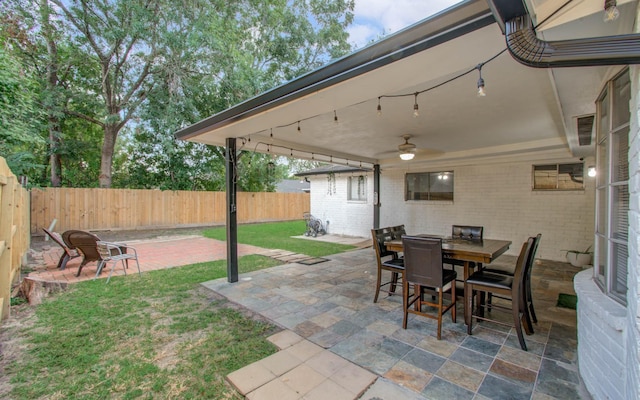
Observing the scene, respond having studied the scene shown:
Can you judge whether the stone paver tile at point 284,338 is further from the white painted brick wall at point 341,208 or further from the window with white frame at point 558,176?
the white painted brick wall at point 341,208

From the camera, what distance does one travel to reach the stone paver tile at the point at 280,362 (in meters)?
2.30

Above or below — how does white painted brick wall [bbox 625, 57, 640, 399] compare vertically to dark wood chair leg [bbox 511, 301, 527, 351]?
above

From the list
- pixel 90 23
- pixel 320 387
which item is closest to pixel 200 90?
pixel 90 23

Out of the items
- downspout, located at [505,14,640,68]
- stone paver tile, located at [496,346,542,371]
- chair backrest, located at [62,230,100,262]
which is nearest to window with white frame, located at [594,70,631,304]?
downspout, located at [505,14,640,68]

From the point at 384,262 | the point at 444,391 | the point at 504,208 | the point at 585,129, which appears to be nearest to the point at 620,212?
the point at 444,391

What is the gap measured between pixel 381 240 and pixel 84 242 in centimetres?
500

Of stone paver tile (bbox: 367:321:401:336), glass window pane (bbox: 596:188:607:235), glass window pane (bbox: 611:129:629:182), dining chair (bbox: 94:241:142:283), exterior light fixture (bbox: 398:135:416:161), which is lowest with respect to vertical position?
stone paver tile (bbox: 367:321:401:336)

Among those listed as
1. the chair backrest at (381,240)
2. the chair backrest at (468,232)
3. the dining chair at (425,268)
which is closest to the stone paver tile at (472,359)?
the dining chair at (425,268)

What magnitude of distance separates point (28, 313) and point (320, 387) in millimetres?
3762

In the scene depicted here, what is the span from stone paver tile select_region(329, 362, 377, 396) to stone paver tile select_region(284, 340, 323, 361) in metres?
0.34

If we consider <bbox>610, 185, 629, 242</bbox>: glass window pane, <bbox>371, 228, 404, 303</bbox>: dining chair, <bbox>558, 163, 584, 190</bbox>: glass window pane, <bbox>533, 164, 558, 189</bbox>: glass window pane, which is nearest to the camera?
<bbox>610, 185, 629, 242</bbox>: glass window pane

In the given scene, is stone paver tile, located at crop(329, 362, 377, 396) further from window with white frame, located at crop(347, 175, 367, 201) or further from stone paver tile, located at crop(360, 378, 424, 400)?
window with white frame, located at crop(347, 175, 367, 201)

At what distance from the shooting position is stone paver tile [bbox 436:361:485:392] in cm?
208

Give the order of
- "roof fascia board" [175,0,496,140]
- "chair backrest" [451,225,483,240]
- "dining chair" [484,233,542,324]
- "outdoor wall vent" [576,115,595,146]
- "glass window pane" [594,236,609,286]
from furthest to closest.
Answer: "chair backrest" [451,225,483,240], "outdoor wall vent" [576,115,595,146], "dining chair" [484,233,542,324], "glass window pane" [594,236,609,286], "roof fascia board" [175,0,496,140]
